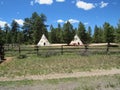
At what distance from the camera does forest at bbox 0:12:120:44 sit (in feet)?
223

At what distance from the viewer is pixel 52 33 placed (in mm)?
89688

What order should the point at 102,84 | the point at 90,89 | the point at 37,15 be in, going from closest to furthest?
the point at 90,89 < the point at 102,84 < the point at 37,15

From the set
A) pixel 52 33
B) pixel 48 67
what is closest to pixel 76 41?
pixel 52 33

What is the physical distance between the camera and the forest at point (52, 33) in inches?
2678

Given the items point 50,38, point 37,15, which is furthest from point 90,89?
point 37,15

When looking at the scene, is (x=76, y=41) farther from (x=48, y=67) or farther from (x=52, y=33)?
(x=48, y=67)

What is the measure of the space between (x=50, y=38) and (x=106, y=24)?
2780cm

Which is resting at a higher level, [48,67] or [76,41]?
[76,41]

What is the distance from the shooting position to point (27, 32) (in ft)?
343

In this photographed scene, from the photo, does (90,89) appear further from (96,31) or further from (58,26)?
(58,26)

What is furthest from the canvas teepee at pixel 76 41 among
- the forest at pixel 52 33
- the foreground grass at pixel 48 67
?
the foreground grass at pixel 48 67

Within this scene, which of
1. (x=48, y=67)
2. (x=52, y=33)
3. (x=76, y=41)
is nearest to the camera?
(x=48, y=67)

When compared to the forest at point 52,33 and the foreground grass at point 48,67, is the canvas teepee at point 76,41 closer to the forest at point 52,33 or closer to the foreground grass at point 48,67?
the forest at point 52,33

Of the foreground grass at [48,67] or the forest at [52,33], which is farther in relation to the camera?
the forest at [52,33]
